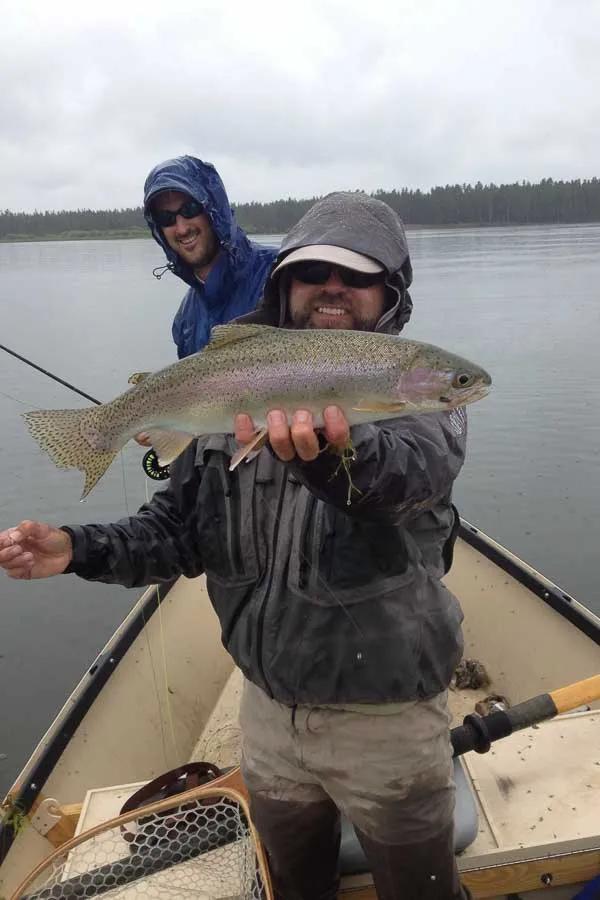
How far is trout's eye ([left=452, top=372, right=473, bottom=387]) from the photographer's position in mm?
2728

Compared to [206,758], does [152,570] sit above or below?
above

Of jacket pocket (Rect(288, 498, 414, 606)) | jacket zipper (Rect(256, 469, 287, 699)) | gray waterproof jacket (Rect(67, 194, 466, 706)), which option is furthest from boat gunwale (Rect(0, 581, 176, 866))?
jacket pocket (Rect(288, 498, 414, 606))

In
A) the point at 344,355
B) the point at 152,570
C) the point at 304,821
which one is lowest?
the point at 304,821

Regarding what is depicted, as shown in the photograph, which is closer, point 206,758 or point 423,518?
point 423,518

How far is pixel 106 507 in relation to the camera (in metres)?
11.8

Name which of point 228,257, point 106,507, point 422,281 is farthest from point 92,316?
point 228,257

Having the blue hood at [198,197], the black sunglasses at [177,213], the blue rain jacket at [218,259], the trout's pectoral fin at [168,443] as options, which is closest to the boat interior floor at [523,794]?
the trout's pectoral fin at [168,443]

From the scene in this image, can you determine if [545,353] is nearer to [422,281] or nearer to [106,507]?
[106,507]

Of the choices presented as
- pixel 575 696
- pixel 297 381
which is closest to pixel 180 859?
pixel 575 696

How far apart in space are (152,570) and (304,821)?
117cm

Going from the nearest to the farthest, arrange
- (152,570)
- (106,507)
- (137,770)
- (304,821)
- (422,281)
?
(304,821) → (152,570) → (137,770) → (106,507) → (422,281)

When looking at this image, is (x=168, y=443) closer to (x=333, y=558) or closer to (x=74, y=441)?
(x=74, y=441)

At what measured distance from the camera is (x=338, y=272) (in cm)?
303

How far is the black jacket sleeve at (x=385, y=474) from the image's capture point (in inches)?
90.5
